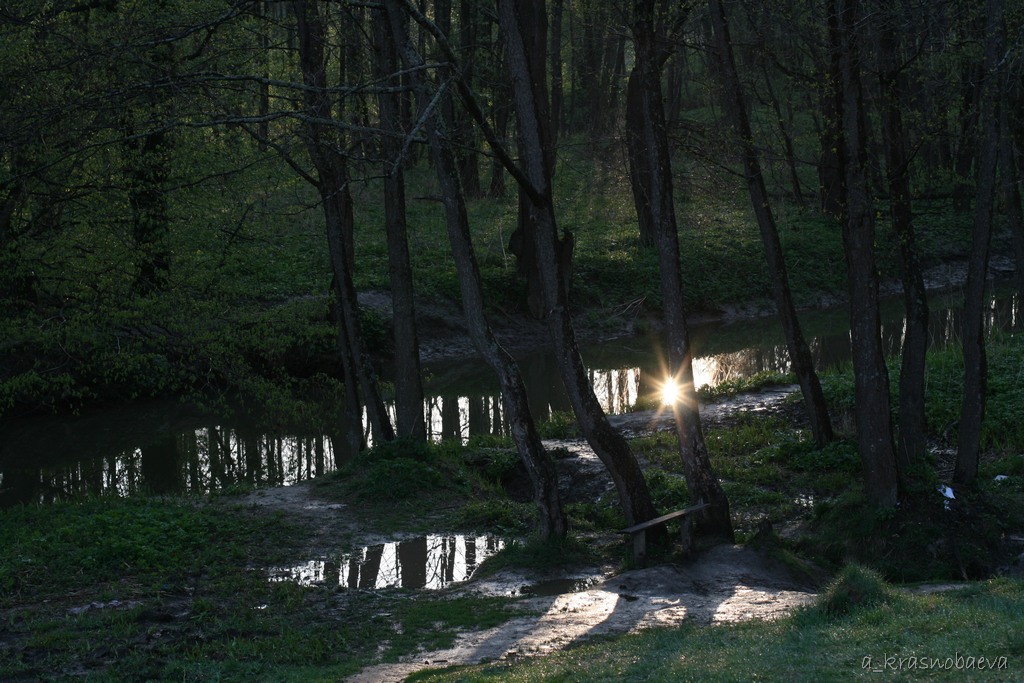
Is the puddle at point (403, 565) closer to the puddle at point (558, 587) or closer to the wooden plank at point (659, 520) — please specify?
the puddle at point (558, 587)

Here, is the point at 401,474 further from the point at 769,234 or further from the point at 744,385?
the point at 744,385

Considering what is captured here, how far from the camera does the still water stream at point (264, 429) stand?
17.9 meters

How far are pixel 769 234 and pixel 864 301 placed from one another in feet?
11.4

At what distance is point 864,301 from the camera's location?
36.4 feet

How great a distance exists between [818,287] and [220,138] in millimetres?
24831

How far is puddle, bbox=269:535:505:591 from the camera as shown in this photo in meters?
10.4

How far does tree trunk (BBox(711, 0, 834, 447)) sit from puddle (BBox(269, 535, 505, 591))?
542 centimetres

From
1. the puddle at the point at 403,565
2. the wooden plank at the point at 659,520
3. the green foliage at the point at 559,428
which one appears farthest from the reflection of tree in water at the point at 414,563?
the green foliage at the point at 559,428

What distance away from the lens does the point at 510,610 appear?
902 centimetres

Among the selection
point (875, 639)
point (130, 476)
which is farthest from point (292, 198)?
point (875, 639)

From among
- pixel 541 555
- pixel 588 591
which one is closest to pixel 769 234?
pixel 541 555

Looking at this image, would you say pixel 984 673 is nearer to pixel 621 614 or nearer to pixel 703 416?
pixel 621 614

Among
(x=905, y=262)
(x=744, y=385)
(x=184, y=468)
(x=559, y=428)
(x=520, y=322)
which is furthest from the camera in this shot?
(x=520, y=322)

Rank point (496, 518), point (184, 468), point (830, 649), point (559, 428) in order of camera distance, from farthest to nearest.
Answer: point (184, 468)
point (559, 428)
point (496, 518)
point (830, 649)
